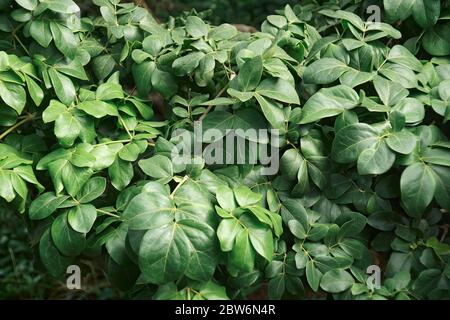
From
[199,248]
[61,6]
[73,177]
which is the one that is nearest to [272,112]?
[199,248]

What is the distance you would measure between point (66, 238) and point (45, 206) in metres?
0.09

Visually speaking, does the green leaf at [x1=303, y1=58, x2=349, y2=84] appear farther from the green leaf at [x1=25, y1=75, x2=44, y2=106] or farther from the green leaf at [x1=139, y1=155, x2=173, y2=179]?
the green leaf at [x1=25, y1=75, x2=44, y2=106]

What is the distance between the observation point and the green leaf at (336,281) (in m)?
1.33

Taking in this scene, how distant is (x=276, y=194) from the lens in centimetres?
142

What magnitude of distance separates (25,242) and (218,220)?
7.93ft

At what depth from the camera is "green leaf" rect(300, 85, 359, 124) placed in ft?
4.38

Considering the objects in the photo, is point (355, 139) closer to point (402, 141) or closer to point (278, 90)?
point (402, 141)

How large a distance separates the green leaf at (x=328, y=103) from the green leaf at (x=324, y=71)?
0.15 ft

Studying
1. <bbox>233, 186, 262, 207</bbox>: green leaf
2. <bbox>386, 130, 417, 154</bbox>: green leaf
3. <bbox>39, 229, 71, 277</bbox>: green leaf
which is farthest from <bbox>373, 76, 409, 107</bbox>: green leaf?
<bbox>39, 229, 71, 277</bbox>: green leaf

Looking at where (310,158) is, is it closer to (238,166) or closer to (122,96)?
(238,166)

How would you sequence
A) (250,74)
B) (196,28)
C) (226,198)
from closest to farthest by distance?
(226,198) < (250,74) < (196,28)

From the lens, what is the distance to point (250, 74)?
1339 millimetres

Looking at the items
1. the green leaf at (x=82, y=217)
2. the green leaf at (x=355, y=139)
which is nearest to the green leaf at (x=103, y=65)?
the green leaf at (x=82, y=217)

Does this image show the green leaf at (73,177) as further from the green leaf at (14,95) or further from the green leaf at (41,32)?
the green leaf at (41,32)
